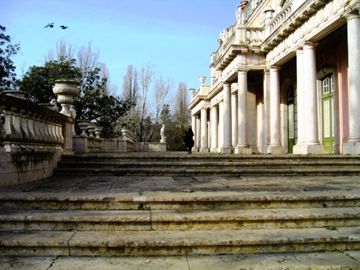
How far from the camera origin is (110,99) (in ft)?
123

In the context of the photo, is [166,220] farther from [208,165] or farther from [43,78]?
[43,78]

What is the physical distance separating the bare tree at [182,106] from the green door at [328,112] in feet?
162

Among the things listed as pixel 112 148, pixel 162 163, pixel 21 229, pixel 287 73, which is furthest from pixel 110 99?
pixel 21 229

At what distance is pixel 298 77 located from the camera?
50.7ft

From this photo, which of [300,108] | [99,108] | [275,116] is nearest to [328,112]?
[300,108]

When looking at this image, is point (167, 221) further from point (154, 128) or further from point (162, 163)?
point (154, 128)

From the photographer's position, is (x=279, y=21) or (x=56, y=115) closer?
(x=56, y=115)

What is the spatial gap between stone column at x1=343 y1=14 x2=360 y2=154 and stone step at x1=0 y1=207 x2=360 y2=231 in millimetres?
7726

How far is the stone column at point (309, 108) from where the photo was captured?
14312 mm

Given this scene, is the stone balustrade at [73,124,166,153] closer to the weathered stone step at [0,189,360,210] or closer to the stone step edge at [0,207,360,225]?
the weathered stone step at [0,189,360,210]

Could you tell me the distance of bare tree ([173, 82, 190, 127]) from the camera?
6652cm

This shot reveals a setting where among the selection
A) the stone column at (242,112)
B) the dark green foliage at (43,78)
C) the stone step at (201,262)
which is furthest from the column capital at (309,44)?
the dark green foliage at (43,78)

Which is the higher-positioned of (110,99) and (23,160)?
(110,99)

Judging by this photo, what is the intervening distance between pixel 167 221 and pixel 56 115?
549cm
